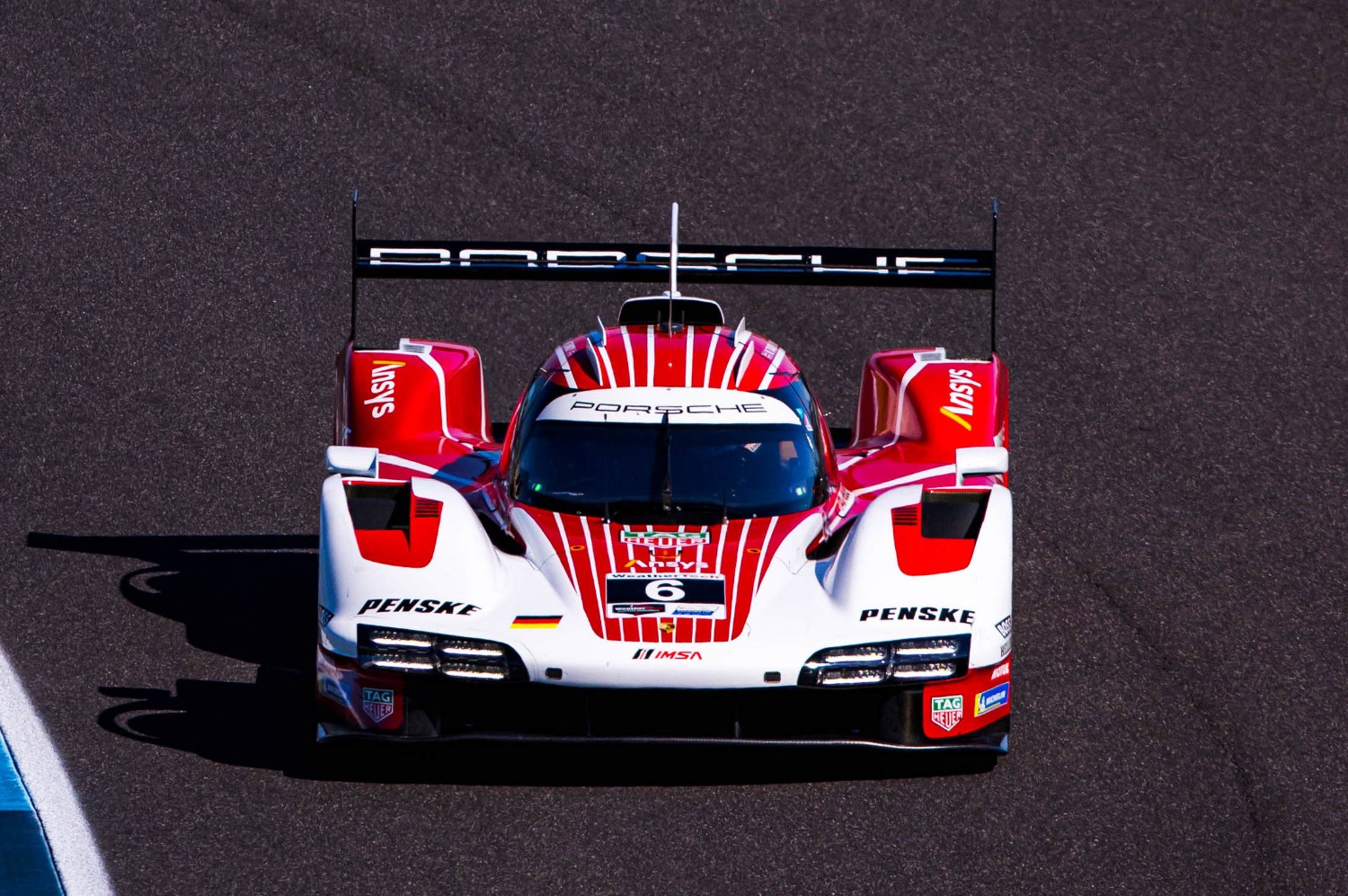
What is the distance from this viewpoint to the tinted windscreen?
845 cm

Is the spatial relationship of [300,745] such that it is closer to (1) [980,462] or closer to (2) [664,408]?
(2) [664,408]

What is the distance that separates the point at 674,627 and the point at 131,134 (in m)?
8.33

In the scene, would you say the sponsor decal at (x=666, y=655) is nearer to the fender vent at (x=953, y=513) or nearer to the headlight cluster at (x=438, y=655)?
the headlight cluster at (x=438, y=655)

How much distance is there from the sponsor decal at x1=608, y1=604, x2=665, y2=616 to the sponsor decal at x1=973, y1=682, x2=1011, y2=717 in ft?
3.84

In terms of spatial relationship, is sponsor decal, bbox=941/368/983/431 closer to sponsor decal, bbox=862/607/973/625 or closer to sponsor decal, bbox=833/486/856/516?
sponsor decal, bbox=833/486/856/516

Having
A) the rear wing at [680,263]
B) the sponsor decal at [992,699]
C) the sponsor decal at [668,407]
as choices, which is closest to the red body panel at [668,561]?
the sponsor decal at [668,407]

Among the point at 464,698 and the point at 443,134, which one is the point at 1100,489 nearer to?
the point at 464,698

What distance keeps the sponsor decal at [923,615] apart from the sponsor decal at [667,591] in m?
0.55

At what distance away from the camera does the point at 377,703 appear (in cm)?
753

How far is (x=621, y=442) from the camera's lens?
8711 mm

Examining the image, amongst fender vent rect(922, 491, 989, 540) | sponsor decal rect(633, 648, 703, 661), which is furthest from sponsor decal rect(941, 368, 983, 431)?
sponsor decal rect(633, 648, 703, 661)

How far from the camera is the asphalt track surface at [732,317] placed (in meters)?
7.38

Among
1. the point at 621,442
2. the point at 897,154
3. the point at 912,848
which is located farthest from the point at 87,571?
the point at 897,154

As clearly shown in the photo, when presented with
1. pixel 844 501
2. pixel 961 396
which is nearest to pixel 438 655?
pixel 844 501
